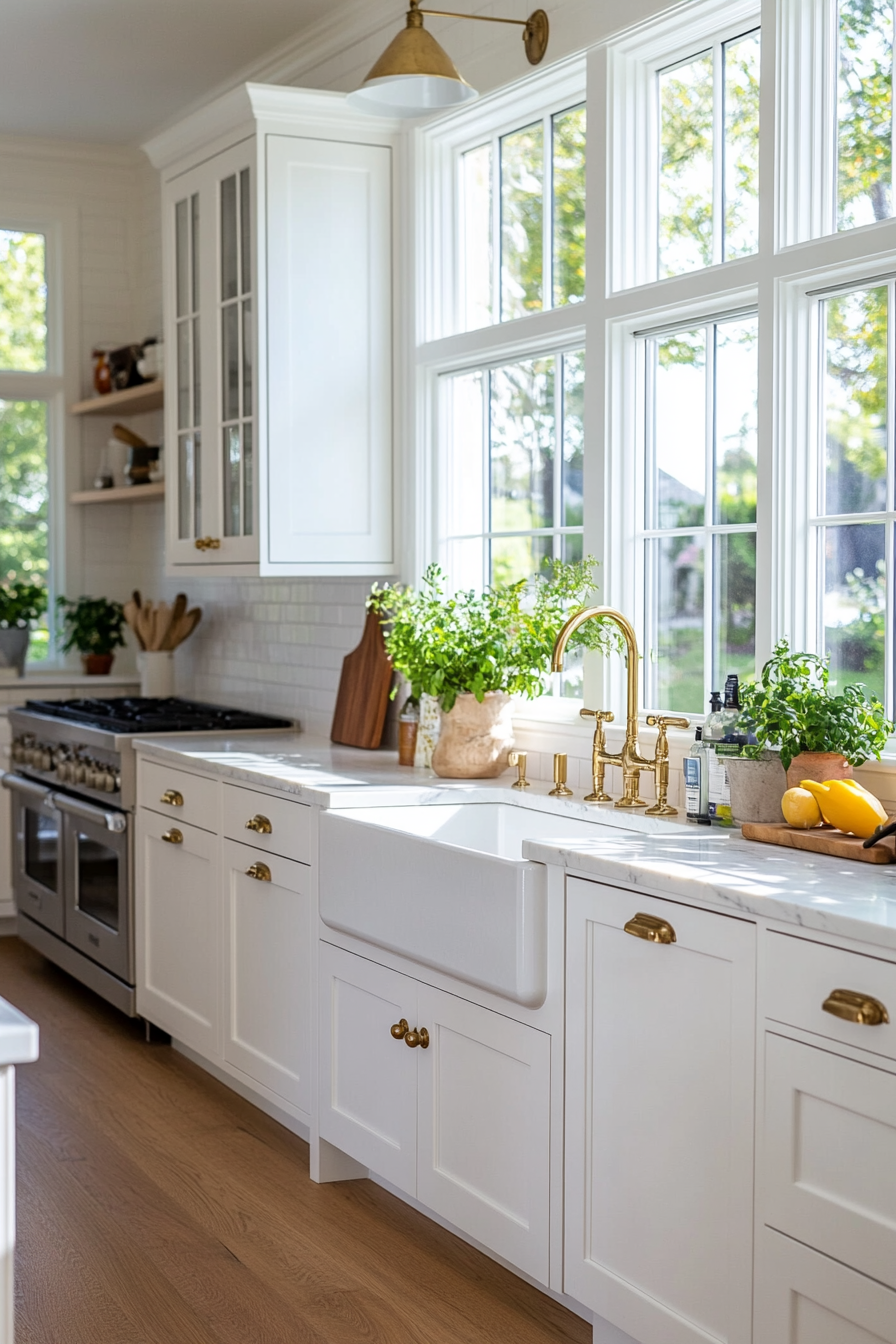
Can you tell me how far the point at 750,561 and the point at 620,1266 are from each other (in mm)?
1492

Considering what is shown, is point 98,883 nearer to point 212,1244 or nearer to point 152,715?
point 152,715

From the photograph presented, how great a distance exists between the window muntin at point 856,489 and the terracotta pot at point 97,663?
12.7 feet

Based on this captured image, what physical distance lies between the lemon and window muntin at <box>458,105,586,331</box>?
5.43 feet

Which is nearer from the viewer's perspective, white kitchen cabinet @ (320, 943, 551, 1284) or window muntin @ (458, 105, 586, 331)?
white kitchen cabinet @ (320, 943, 551, 1284)

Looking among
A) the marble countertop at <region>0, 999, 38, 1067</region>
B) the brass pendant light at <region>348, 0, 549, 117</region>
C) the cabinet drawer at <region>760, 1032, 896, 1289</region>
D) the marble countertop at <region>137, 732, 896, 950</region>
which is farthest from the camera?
the brass pendant light at <region>348, 0, 549, 117</region>

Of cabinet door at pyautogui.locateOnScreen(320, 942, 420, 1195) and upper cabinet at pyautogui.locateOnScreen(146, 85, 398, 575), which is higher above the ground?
upper cabinet at pyautogui.locateOnScreen(146, 85, 398, 575)

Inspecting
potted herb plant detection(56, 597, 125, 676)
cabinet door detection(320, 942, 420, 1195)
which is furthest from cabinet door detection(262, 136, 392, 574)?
potted herb plant detection(56, 597, 125, 676)

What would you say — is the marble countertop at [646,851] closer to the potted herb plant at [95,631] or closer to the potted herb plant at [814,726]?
the potted herb plant at [814,726]

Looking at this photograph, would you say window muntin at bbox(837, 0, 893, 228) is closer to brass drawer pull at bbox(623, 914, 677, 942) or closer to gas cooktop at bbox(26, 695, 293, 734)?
brass drawer pull at bbox(623, 914, 677, 942)

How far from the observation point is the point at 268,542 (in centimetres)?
414

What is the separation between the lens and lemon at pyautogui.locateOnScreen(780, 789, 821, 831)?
8.26ft

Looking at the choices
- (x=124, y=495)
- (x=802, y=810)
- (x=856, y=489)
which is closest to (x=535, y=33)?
(x=856, y=489)

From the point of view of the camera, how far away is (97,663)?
20.2 feet

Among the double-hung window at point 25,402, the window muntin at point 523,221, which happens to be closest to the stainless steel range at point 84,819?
the double-hung window at point 25,402
